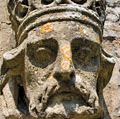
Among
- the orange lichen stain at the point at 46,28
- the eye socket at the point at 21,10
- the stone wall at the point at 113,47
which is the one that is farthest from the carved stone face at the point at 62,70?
the stone wall at the point at 113,47

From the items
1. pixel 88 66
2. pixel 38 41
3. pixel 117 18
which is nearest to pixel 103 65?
pixel 88 66

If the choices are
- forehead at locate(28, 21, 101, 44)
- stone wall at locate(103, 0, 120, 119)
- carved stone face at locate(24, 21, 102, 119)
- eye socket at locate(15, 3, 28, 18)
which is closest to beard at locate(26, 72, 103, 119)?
carved stone face at locate(24, 21, 102, 119)

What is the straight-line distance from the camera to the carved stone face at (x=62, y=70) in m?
2.04

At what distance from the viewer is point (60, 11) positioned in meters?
2.14

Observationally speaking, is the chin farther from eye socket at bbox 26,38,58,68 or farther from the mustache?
eye socket at bbox 26,38,58,68

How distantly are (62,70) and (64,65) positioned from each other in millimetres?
19

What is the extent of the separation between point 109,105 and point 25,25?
0.48 meters

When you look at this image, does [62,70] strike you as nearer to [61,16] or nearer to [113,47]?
[61,16]

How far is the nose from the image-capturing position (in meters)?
2.02

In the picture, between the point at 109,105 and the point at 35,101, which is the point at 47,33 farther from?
the point at 109,105

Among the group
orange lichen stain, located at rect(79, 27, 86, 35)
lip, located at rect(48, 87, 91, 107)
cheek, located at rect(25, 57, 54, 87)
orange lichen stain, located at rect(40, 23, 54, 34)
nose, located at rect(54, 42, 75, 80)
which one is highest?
orange lichen stain, located at rect(40, 23, 54, 34)

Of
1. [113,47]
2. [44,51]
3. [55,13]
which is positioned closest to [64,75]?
[44,51]

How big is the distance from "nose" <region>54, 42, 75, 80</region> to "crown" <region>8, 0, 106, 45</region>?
114 mm

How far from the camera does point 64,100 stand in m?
2.04
